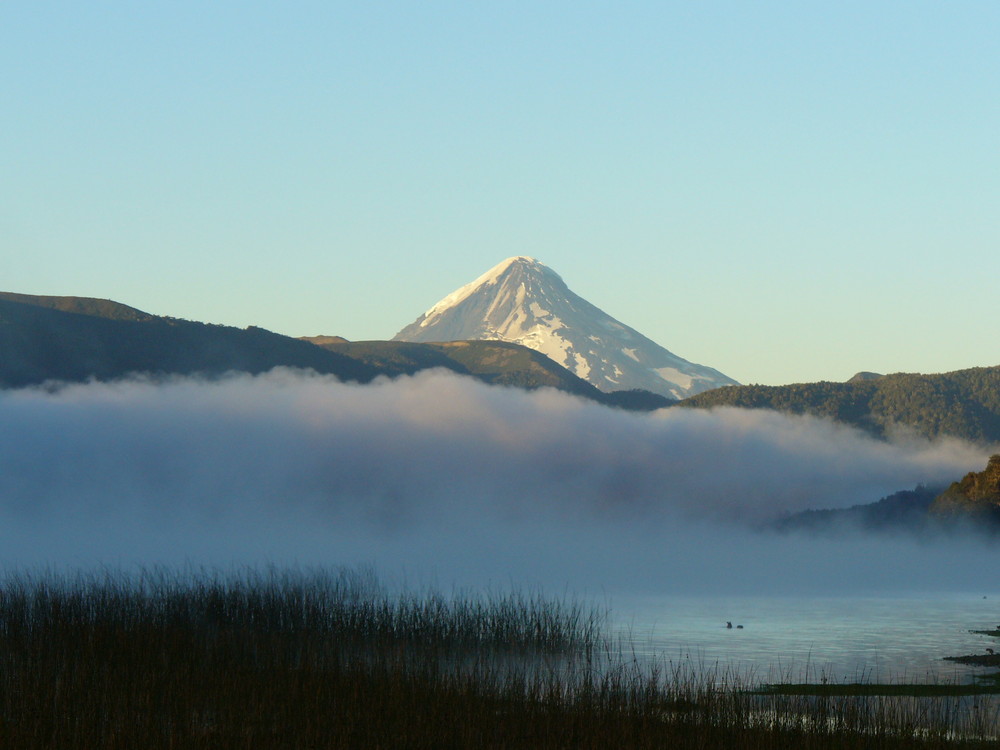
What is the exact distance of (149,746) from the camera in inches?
906

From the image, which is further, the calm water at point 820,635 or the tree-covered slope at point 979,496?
the tree-covered slope at point 979,496

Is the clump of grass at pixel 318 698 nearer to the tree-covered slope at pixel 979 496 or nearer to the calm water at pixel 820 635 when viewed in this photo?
the calm water at pixel 820 635

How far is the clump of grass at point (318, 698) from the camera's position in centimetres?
2478

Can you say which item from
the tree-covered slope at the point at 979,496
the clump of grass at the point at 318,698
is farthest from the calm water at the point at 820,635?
the tree-covered slope at the point at 979,496

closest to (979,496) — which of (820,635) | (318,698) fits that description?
(820,635)

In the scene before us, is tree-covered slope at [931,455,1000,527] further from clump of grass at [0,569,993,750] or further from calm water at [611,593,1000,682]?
clump of grass at [0,569,993,750]

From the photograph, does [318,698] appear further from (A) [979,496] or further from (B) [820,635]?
(A) [979,496]

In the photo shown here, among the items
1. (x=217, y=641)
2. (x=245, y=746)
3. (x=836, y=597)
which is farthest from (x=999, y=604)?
(x=245, y=746)

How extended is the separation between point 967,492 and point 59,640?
105 meters

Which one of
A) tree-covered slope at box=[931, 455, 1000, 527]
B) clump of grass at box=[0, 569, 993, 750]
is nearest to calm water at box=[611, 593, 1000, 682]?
clump of grass at box=[0, 569, 993, 750]

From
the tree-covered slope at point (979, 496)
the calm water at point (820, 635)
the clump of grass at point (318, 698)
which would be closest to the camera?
the clump of grass at point (318, 698)

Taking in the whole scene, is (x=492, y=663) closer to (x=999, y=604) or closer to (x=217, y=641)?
(x=217, y=641)

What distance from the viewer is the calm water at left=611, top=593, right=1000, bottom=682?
42606 mm

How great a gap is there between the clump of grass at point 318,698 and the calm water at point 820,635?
4993 mm
